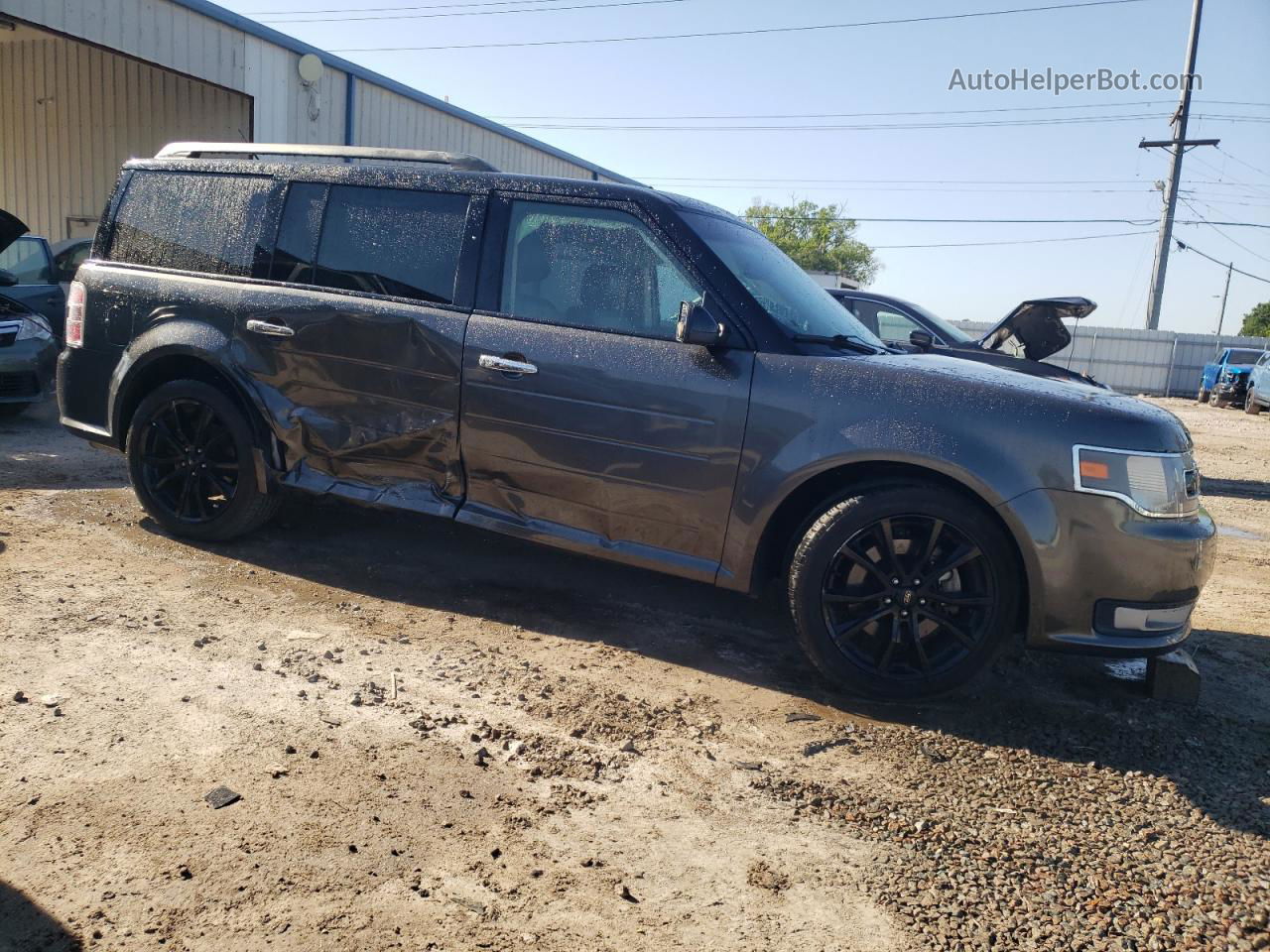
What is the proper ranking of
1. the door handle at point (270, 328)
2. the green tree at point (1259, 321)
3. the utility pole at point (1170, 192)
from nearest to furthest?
the door handle at point (270, 328)
the utility pole at point (1170, 192)
the green tree at point (1259, 321)

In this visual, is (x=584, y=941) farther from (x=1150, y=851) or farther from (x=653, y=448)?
(x=653, y=448)

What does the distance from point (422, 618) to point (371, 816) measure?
1.65 meters

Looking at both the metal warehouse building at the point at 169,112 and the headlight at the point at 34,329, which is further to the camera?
the metal warehouse building at the point at 169,112

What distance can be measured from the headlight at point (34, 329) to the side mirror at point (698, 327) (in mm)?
7476

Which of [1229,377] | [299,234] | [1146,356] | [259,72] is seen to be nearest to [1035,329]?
[299,234]

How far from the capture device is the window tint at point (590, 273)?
3.88 metres

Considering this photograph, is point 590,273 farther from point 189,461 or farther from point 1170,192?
point 1170,192

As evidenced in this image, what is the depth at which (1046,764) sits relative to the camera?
318 centimetres

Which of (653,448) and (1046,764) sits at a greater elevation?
(653,448)

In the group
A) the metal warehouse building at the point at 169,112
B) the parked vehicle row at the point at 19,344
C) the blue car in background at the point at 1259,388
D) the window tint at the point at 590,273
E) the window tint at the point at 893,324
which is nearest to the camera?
the window tint at the point at 590,273

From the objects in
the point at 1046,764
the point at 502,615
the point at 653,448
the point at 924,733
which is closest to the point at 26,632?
the point at 502,615

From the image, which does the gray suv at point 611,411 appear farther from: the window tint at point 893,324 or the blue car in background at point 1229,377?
the blue car in background at point 1229,377

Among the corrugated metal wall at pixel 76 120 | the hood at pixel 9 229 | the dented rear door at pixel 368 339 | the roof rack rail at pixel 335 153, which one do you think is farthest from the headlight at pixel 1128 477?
the corrugated metal wall at pixel 76 120

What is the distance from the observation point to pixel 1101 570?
3.25 m
